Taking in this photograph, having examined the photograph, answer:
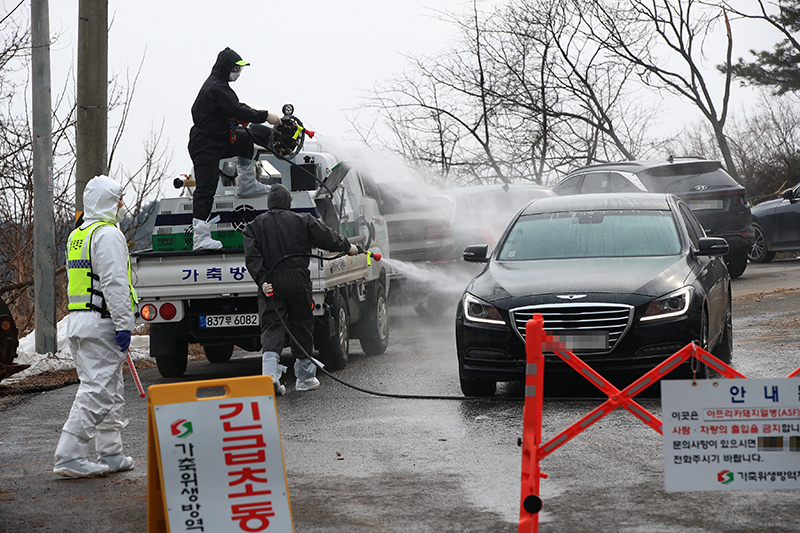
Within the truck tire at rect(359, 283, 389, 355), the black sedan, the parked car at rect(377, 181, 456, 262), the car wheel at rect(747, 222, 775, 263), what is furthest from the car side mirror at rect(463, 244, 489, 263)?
the car wheel at rect(747, 222, 775, 263)

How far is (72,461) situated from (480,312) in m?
3.25

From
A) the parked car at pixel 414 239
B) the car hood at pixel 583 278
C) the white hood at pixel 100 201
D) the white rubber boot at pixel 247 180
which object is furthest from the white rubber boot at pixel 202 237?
the parked car at pixel 414 239

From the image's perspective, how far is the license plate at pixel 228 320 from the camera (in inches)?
374

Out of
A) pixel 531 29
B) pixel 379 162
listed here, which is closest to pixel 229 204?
Answer: pixel 379 162

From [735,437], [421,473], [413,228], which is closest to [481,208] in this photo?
[413,228]

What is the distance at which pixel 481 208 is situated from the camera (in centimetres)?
1517

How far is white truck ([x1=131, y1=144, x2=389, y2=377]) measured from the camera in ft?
30.8

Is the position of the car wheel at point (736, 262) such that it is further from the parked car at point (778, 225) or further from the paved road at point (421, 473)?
the paved road at point (421, 473)

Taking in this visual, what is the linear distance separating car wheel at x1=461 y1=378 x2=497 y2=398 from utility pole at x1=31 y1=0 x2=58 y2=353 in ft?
19.1

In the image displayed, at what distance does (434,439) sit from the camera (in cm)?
655

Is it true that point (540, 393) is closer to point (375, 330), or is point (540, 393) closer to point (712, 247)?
point (712, 247)

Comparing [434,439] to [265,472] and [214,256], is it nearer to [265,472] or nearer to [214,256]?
[265,472]

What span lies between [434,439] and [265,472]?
2.64m

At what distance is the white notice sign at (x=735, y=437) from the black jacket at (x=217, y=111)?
6.79 metres
